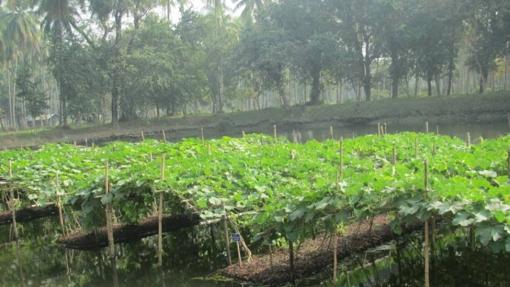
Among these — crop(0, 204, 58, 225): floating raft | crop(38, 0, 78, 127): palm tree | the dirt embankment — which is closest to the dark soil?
crop(0, 204, 58, 225): floating raft

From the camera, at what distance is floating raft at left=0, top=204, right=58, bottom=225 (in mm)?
14867

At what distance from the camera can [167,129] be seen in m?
51.5

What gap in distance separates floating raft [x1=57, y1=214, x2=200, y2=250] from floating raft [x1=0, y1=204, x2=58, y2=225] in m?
3.05

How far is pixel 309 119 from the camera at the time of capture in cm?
4834

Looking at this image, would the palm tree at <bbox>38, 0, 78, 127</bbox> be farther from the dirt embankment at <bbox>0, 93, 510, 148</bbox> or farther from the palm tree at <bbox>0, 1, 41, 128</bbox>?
the dirt embankment at <bbox>0, 93, 510, 148</bbox>

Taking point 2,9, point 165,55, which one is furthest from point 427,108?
point 2,9

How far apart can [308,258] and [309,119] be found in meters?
39.9

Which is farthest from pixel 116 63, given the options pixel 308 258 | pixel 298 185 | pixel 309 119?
pixel 308 258

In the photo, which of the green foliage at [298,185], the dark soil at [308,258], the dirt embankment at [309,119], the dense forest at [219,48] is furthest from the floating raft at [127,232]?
the dense forest at [219,48]

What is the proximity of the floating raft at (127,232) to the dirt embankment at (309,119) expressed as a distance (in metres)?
29.1

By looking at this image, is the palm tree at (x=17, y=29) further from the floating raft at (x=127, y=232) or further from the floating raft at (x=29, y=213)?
the floating raft at (x=127, y=232)

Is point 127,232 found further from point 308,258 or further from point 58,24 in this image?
point 58,24

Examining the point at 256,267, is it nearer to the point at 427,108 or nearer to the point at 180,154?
the point at 180,154

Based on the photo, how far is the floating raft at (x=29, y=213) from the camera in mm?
14867
